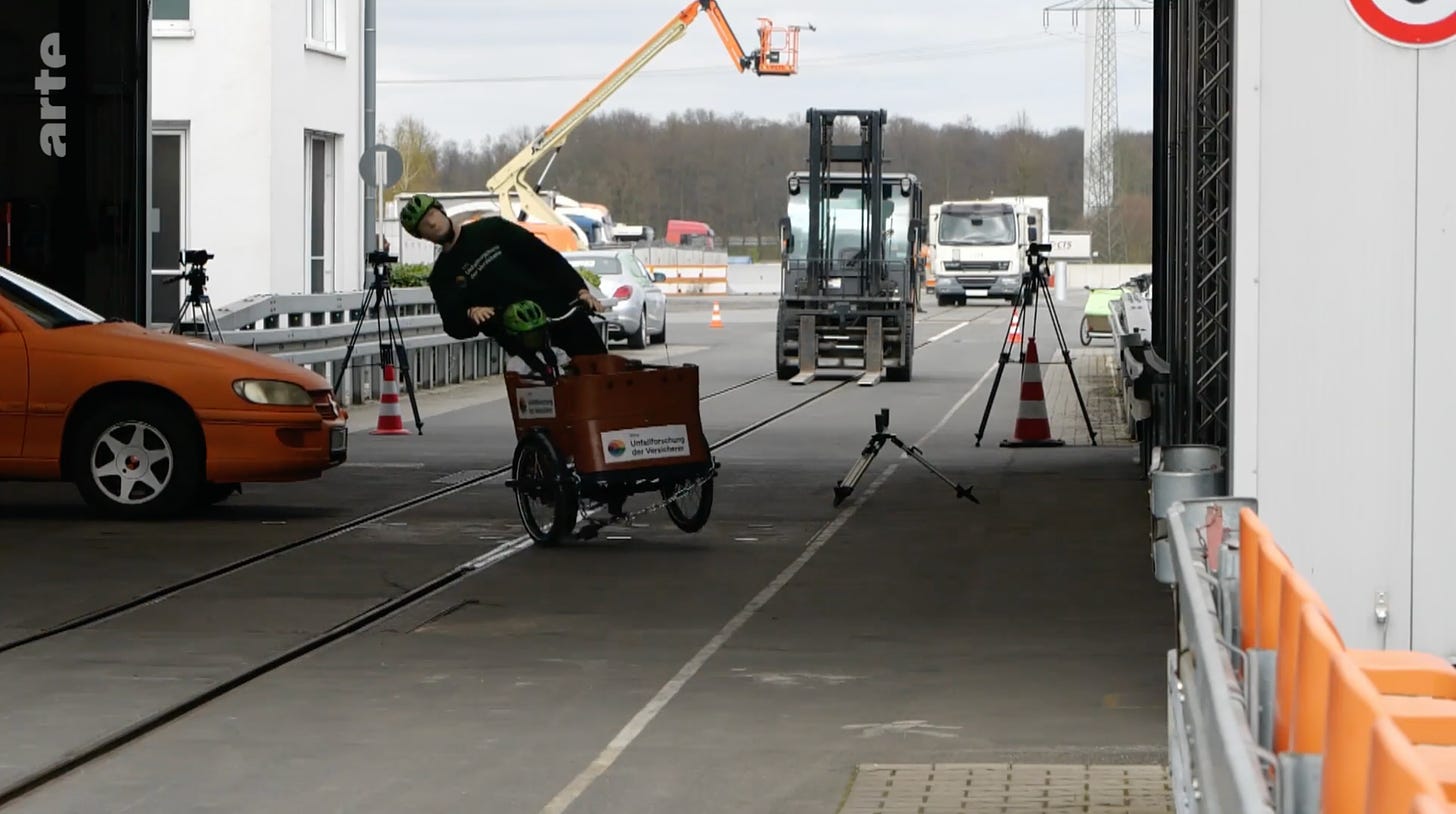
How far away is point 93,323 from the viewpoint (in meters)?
14.3

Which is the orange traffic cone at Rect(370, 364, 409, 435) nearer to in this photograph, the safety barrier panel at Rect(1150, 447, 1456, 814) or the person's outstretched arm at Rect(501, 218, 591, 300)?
the person's outstretched arm at Rect(501, 218, 591, 300)

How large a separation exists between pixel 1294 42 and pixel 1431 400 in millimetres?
1207

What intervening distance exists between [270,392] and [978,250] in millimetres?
56600

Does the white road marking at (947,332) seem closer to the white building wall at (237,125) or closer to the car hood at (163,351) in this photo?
the white building wall at (237,125)

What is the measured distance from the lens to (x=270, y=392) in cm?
1379

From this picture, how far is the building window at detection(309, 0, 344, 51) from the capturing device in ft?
120

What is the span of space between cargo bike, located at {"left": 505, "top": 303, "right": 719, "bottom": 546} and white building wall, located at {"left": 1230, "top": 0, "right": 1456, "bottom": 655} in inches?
205

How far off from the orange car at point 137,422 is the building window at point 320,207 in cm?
2272

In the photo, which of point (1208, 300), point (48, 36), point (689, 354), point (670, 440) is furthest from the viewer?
point (689, 354)

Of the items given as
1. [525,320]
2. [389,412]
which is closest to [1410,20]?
[525,320]

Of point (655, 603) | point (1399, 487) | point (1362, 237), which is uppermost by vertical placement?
point (1362, 237)

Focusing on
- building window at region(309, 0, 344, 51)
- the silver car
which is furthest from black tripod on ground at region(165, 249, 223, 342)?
the silver car

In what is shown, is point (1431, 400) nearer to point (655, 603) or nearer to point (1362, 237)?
point (1362, 237)

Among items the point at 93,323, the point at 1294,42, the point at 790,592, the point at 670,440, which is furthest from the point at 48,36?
the point at 1294,42
